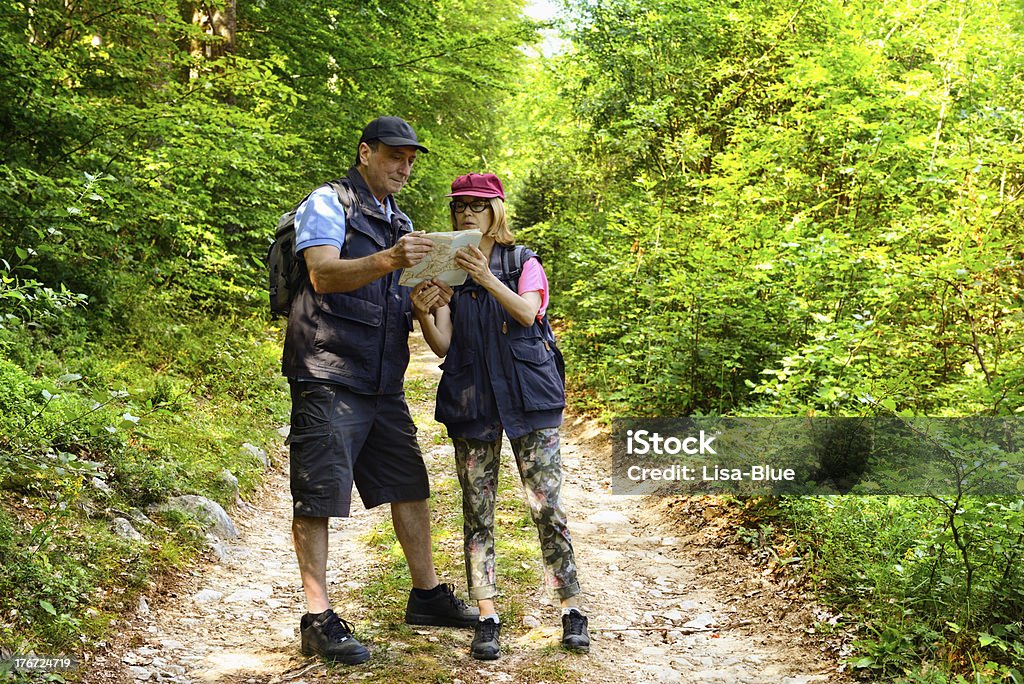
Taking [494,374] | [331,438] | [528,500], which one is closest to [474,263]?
[494,374]

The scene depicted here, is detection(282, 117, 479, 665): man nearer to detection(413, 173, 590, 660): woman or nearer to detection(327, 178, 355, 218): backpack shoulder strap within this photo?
detection(327, 178, 355, 218): backpack shoulder strap

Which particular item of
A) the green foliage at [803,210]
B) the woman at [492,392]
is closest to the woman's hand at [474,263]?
the woman at [492,392]

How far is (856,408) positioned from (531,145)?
15.3 metres

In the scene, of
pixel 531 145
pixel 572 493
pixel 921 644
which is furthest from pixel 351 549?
pixel 531 145

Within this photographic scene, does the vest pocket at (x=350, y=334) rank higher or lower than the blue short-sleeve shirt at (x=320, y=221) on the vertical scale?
lower

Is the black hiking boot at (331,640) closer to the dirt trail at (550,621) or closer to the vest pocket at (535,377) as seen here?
the dirt trail at (550,621)

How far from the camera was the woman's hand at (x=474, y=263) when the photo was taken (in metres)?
3.57

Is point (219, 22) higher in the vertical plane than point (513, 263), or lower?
higher

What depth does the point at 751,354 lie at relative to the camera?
7898mm

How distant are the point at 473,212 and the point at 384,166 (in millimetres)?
499

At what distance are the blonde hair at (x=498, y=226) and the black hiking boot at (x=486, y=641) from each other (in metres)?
1.93

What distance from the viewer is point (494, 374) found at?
3.90 meters

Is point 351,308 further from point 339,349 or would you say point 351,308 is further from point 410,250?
point 410,250

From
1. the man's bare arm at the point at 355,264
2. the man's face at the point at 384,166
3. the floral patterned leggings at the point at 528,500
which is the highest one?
the man's face at the point at 384,166
